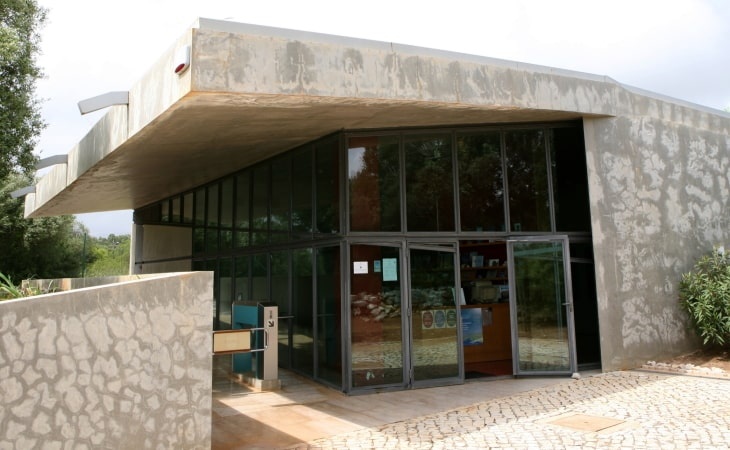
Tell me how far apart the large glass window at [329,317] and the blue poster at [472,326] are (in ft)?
8.54

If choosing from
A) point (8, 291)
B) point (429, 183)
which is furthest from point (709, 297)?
point (8, 291)

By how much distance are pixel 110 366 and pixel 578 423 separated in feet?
14.0

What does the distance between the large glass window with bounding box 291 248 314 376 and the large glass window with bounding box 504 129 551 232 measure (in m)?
3.17

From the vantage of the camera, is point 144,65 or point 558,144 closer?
point 144,65

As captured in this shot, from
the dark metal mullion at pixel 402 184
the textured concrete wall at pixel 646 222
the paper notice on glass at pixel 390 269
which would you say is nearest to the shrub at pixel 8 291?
the paper notice on glass at pixel 390 269

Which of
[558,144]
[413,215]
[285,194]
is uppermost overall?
[558,144]

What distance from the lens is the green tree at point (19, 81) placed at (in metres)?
10.8

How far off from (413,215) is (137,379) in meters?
4.28

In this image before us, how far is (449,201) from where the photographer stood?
25.0ft

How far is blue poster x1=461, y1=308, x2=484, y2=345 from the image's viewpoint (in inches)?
352

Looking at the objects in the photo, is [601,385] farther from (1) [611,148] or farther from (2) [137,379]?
(2) [137,379]

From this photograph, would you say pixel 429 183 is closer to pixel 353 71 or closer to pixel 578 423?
pixel 353 71

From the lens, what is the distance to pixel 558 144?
8.12 metres

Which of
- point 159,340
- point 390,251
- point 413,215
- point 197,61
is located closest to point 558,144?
point 413,215
